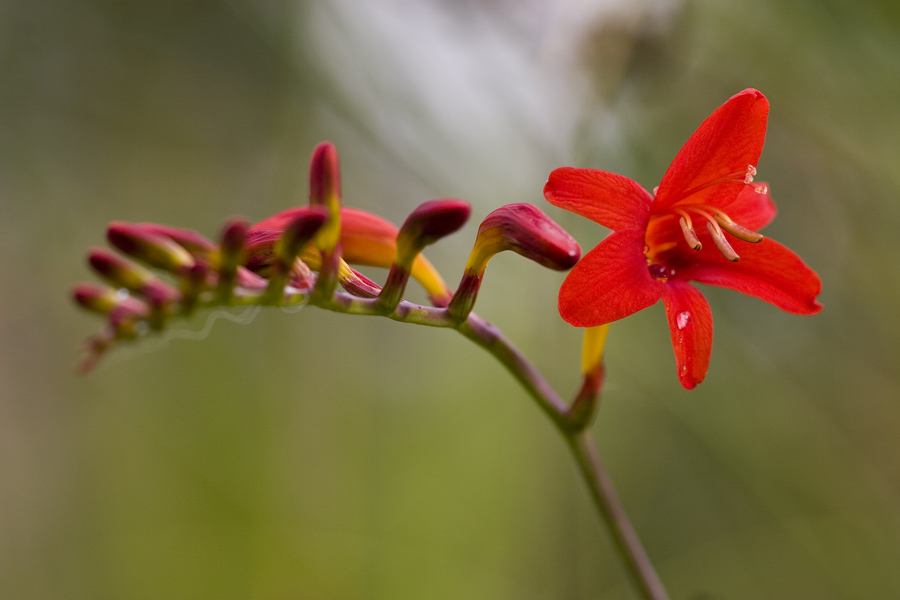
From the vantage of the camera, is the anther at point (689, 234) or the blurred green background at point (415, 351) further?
the blurred green background at point (415, 351)

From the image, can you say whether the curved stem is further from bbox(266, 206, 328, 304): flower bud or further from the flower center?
bbox(266, 206, 328, 304): flower bud

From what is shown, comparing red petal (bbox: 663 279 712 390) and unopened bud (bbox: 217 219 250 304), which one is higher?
red petal (bbox: 663 279 712 390)

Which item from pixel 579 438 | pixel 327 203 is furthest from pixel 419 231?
pixel 579 438

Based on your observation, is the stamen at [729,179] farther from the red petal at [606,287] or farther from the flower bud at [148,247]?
the flower bud at [148,247]

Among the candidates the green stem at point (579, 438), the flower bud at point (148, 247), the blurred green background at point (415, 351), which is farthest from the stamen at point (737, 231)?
the blurred green background at point (415, 351)

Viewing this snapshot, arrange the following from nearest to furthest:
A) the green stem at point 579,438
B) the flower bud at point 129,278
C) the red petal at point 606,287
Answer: the flower bud at point 129,278 → the red petal at point 606,287 → the green stem at point 579,438

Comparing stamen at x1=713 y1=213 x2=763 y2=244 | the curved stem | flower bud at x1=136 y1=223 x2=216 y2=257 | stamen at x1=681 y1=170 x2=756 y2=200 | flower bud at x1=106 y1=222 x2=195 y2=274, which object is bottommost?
the curved stem

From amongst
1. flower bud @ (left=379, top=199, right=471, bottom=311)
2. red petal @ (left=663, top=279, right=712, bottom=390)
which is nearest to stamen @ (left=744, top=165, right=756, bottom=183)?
red petal @ (left=663, top=279, right=712, bottom=390)

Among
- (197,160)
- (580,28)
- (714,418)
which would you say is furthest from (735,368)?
(197,160)

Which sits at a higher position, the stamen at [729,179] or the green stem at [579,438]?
the stamen at [729,179]
